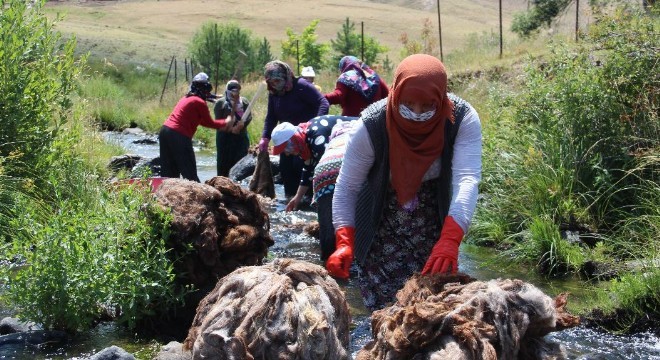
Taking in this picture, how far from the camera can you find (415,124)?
150 inches

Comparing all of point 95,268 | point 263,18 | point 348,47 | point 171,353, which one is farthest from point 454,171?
point 263,18

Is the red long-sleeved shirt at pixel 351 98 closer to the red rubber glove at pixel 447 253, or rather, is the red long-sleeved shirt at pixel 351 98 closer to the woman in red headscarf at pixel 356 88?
the woman in red headscarf at pixel 356 88

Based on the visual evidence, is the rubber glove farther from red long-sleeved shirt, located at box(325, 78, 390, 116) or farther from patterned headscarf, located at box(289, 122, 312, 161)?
patterned headscarf, located at box(289, 122, 312, 161)

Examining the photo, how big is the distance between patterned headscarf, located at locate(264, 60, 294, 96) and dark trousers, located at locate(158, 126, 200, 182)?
1.22m

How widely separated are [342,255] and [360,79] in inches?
267

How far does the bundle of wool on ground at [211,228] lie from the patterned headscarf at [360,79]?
4.10 metres

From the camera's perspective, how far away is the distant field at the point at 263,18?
8188 centimetres

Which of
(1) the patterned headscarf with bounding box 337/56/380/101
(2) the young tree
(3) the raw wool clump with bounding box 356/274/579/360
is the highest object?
(1) the patterned headscarf with bounding box 337/56/380/101

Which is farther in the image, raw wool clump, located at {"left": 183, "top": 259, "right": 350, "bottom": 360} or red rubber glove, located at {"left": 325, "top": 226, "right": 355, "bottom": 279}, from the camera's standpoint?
red rubber glove, located at {"left": 325, "top": 226, "right": 355, "bottom": 279}

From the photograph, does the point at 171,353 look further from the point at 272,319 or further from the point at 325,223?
the point at 325,223

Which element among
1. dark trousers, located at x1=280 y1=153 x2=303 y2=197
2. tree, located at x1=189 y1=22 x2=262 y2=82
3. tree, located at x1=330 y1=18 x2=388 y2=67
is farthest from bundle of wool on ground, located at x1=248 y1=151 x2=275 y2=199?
tree, located at x1=330 y1=18 x2=388 y2=67

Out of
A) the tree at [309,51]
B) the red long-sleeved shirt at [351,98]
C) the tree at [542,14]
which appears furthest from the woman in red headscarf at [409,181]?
the tree at [309,51]

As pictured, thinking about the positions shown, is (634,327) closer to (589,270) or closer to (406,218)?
(589,270)

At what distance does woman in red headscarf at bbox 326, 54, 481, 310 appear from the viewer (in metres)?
3.72
